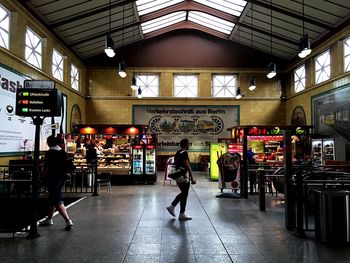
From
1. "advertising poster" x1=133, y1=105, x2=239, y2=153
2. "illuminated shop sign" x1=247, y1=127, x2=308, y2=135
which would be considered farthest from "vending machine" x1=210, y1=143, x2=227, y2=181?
"advertising poster" x1=133, y1=105, x2=239, y2=153

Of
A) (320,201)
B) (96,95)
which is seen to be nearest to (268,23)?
(96,95)

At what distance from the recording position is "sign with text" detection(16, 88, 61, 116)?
18.1 ft

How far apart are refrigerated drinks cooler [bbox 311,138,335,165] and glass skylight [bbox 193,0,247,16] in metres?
7.15

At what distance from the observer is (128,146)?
14.1 metres

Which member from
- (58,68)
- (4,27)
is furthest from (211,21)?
(4,27)

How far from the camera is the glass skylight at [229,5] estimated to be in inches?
578

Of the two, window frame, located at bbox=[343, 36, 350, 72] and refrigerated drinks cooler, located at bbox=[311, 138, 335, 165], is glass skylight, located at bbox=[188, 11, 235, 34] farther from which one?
refrigerated drinks cooler, located at bbox=[311, 138, 335, 165]

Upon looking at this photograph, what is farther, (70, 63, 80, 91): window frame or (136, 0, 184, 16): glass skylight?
(70, 63, 80, 91): window frame

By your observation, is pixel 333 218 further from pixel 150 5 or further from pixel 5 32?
pixel 150 5

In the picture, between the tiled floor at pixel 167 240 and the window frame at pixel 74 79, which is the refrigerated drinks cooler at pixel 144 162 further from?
the window frame at pixel 74 79

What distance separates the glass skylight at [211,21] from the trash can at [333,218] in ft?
46.0

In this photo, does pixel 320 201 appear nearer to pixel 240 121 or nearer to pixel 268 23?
pixel 268 23

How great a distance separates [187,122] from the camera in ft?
64.0

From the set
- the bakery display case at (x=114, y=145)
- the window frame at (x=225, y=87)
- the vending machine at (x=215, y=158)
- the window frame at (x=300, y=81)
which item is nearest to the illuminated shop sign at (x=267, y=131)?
the vending machine at (x=215, y=158)
